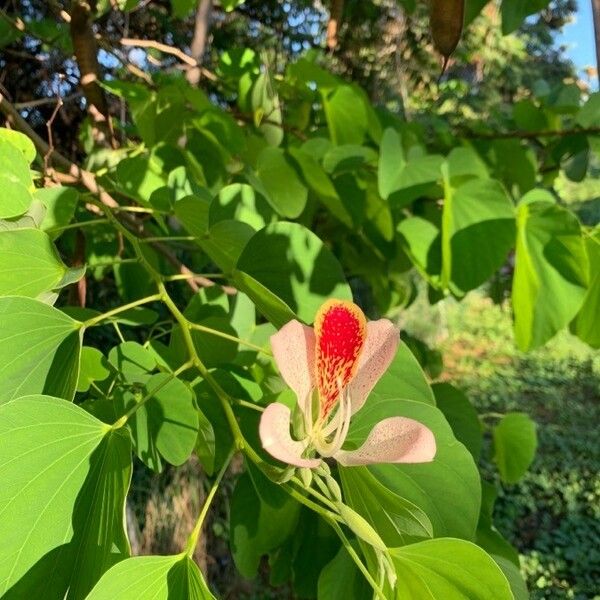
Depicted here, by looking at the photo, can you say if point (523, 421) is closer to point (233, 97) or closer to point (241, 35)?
point (233, 97)

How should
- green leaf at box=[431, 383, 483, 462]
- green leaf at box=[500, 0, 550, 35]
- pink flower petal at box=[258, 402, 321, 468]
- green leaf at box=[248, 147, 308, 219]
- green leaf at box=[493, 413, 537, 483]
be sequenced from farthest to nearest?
green leaf at box=[493, 413, 537, 483]
green leaf at box=[248, 147, 308, 219]
green leaf at box=[431, 383, 483, 462]
green leaf at box=[500, 0, 550, 35]
pink flower petal at box=[258, 402, 321, 468]

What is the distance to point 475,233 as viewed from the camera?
2.52ft

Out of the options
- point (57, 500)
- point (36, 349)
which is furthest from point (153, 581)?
point (36, 349)

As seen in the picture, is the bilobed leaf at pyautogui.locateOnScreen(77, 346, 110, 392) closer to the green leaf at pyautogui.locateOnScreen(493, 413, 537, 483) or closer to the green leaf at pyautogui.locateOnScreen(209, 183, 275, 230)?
the green leaf at pyautogui.locateOnScreen(209, 183, 275, 230)

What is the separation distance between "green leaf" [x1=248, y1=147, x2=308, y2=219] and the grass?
1.81m

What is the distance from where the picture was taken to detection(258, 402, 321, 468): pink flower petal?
28 centimetres

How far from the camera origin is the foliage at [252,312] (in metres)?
0.34

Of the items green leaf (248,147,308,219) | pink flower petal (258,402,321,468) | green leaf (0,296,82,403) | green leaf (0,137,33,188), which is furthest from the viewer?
green leaf (248,147,308,219)

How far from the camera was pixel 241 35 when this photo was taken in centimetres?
254

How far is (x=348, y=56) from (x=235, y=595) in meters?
2.04

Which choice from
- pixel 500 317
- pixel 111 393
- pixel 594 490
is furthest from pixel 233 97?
pixel 500 317

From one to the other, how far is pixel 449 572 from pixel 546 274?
450mm

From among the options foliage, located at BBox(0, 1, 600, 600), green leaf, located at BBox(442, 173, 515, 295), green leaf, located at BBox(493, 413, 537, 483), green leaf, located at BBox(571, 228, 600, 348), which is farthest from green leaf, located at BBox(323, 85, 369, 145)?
green leaf, located at BBox(493, 413, 537, 483)

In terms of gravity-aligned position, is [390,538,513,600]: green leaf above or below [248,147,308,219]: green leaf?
below
